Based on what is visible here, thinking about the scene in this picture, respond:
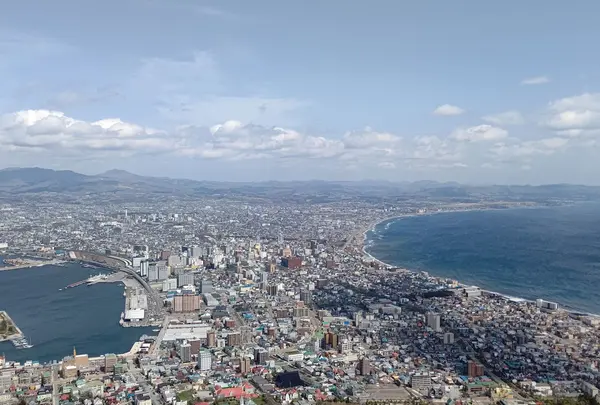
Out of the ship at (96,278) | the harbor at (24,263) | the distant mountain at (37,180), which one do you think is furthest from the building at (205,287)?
the distant mountain at (37,180)

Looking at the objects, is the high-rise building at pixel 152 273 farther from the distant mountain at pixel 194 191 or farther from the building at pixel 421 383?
the distant mountain at pixel 194 191

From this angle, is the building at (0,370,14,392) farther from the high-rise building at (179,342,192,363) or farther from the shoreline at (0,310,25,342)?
the high-rise building at (179,342,192,363)

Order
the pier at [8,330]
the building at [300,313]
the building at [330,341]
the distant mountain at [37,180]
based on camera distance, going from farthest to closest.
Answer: the distant mountain at [37,180]
the building at [300,313]
the pier at [8,330]
the building at [330,341]

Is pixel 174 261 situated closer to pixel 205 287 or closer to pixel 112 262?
pixel 112 262

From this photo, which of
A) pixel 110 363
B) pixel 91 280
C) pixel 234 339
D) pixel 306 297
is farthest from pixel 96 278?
pixel 110 363

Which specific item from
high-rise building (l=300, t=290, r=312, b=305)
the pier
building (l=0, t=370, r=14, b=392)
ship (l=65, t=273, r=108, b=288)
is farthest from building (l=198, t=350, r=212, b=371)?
ship (l=65, t=273, r=108, b=288)

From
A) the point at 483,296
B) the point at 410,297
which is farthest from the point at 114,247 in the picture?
the point at 483,296
